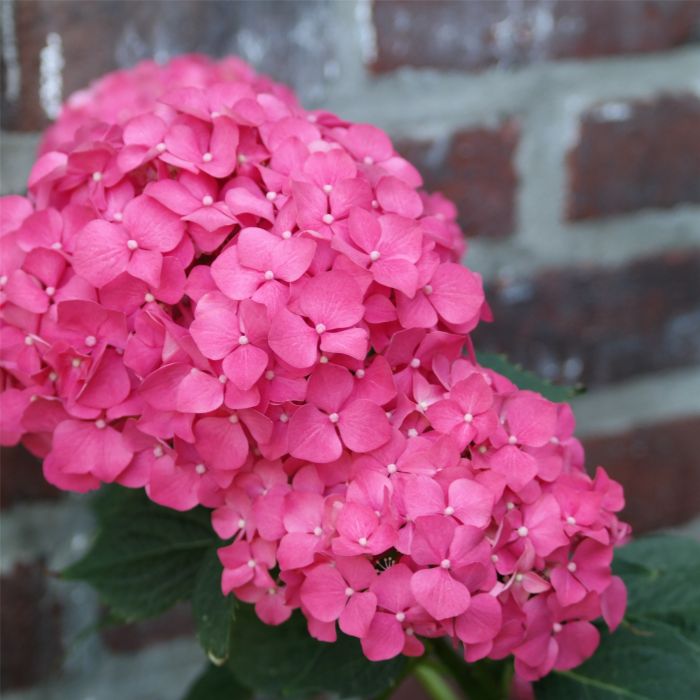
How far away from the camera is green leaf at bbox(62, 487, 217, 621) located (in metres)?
0.40

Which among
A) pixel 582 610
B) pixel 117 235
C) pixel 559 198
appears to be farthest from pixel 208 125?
pixel 559 198

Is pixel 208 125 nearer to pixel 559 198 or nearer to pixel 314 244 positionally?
pixel 314 244

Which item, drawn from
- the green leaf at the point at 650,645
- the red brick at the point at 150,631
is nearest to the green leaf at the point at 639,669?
the green leaf at the point at 650,645

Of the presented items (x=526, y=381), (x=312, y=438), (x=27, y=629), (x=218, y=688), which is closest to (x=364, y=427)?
(x=312, y=438)

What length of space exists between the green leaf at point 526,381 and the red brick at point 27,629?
327 mm

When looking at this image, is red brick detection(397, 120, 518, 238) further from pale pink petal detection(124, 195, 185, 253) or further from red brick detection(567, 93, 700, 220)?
pale pink petal detection(124, 195, 185, 253)

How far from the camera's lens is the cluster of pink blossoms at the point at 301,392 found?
10.9 inches

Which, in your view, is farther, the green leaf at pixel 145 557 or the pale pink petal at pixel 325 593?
the green leaf at pixel 145 557

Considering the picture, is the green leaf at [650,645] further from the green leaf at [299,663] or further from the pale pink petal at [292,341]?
the pale pink petal at [292,341]

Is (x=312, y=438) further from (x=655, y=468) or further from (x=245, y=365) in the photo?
(x=655, y=468)

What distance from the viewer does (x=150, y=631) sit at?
616 mm

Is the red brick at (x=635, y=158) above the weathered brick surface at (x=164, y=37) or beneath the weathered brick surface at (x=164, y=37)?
beneath

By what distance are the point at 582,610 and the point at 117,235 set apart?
0.66 feet

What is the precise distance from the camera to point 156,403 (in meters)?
0.29
